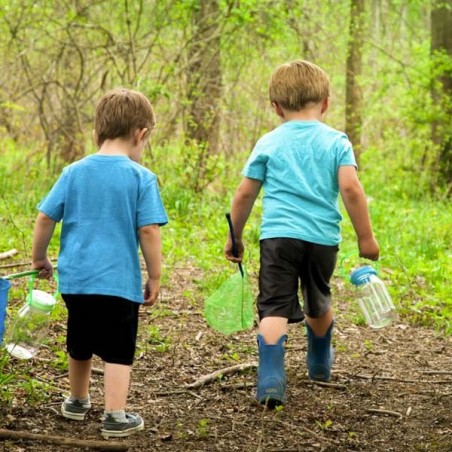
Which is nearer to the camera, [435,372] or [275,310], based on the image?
[275,310]

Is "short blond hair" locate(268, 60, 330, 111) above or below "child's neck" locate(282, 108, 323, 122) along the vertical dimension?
above

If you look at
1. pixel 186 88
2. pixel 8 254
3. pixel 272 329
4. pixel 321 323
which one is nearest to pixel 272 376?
pixel 272 329

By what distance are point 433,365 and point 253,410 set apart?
141 cm

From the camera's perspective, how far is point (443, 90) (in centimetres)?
1195

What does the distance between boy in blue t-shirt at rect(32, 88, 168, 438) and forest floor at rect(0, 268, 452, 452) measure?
0.28m

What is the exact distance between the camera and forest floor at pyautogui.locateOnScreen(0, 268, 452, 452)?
3480 millimetres

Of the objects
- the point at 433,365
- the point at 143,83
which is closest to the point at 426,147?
the point at 143,83

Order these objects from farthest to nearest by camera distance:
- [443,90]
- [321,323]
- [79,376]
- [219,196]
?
[443,90] → [219,196] → [321,323] → [79,376]

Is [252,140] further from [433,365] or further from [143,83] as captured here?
[433,365]

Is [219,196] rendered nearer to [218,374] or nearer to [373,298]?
[373,298]

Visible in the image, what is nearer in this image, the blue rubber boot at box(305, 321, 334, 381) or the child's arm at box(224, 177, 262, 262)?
the child's arm at box(224, 177, 262, 262)

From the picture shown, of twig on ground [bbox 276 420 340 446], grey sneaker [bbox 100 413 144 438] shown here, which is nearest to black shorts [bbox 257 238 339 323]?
twig on ground [bbox 276 420 340 446]

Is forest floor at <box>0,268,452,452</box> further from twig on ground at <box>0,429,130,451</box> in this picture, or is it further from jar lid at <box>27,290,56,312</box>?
jar lid at <box>27,290,56,312</box>

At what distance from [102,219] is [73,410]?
2.78ft
